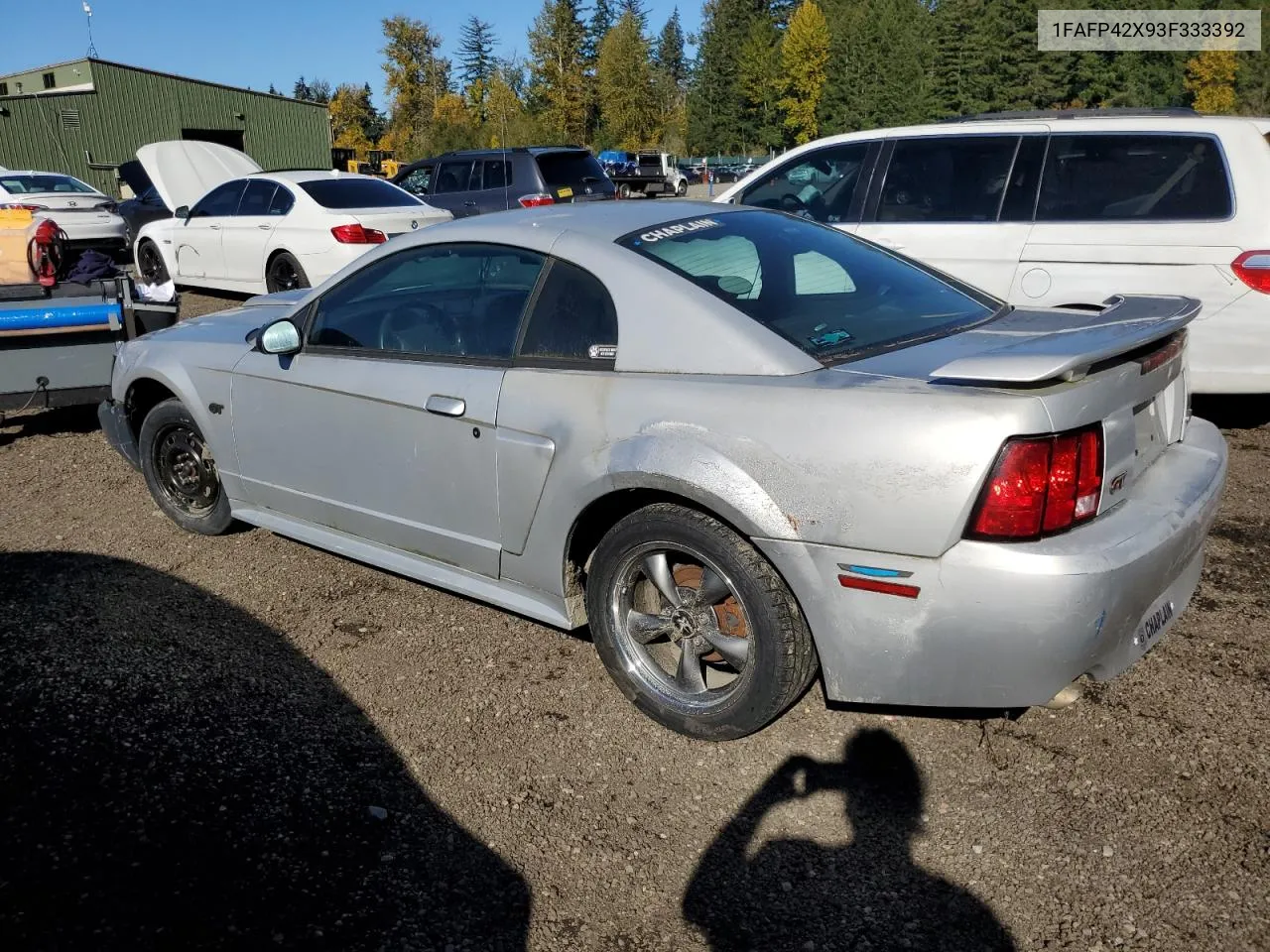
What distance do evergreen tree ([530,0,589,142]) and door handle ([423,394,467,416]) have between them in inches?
2336

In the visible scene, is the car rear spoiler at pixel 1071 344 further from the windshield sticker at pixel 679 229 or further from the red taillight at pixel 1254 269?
the red taillight at pixel 1254 269

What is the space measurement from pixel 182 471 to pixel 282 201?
6.95m

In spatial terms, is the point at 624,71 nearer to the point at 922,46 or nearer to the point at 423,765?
the point at 922,46

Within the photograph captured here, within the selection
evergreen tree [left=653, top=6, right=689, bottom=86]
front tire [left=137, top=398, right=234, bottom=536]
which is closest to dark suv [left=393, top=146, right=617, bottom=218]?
front tire [left=137, top=398, right=234, bottom=536]

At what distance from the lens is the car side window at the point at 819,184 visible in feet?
22.2

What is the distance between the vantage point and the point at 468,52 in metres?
95.9

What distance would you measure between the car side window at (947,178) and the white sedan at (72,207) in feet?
46.2

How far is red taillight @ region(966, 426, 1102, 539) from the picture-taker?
2.47 metres

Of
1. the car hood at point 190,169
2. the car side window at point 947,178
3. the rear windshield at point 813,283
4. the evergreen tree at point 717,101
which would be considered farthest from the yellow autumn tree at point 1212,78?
the rear windshield at point 813,283

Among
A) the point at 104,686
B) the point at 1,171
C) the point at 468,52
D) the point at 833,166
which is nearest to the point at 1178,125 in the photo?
the point at 833,166

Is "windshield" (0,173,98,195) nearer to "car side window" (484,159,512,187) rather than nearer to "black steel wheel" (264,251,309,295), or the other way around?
"car side window" (484,159,512,187)

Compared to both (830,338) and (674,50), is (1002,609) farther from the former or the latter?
(674,50)

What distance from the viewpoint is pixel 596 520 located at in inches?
129

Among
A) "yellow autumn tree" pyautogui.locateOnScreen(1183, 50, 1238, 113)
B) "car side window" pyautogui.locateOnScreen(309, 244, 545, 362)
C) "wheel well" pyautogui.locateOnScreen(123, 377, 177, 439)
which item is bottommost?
"wheel well" pyautogui.locateOnScreen(123, 377, 177, 439)
